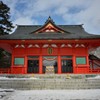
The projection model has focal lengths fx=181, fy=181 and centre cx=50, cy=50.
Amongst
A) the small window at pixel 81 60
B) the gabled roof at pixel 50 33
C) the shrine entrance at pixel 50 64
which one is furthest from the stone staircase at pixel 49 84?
the gabled roof at pixel 50 33

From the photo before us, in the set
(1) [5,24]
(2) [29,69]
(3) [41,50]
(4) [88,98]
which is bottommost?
(4) [88,98]

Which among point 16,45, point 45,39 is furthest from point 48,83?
point 16,45

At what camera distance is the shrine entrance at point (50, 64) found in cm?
2269

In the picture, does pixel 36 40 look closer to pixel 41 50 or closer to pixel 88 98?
pixel 41 50

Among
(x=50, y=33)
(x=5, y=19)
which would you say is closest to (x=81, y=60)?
(x=50, y=33)

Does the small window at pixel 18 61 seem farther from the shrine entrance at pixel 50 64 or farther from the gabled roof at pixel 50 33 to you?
the gabled roof at pixel 50 33

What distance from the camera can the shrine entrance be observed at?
22.7 metres

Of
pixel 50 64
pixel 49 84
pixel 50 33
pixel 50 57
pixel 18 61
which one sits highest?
pixel 50 33

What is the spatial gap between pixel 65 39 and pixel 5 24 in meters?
17.0

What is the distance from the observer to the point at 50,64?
22797 mm

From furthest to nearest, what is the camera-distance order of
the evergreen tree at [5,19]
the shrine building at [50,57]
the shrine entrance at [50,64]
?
the evergreen tree at [5,19] → the shrine entrance at [50,64] → the shrine building at [50,57]

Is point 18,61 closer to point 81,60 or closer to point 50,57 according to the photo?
point 50,57

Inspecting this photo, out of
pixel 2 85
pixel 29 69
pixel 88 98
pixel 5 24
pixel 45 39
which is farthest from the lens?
pixel 5 24

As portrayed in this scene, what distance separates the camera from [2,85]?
588 inches
